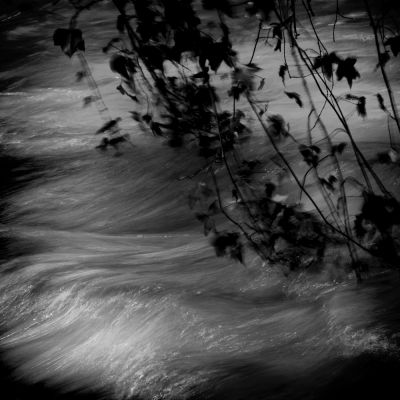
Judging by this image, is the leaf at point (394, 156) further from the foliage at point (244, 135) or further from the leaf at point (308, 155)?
the leaf at point (308, 155)

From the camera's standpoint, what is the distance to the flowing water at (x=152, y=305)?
155 cm

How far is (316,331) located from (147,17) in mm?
1347

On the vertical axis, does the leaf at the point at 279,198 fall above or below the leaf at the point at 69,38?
below

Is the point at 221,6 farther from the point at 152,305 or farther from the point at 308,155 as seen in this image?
the point at 152,305

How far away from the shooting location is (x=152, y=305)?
6.49 ft

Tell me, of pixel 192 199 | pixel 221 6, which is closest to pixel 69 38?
pixel 221 6

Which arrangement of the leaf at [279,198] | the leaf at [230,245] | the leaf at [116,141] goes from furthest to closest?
1. the leaf at [116,141]
2. the leaf at [279,198]
3. the leaf at [230,245]

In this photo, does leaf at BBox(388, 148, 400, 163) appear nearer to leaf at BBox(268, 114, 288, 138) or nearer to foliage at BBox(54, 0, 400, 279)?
foliage at BBox(54, 0, 400, 279)

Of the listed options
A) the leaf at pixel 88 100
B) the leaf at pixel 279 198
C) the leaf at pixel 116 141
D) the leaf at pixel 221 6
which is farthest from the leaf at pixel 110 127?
the leaf at pixel 221 6

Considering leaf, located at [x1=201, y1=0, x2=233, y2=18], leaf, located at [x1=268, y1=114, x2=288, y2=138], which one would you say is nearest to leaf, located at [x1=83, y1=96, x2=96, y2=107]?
leaf, located at [x1=268, y1=114, x2=288, y2=138]

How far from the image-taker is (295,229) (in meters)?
2.06

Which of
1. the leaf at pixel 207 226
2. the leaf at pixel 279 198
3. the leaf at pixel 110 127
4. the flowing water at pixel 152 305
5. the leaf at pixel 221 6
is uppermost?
the leaf at pixel 221 6

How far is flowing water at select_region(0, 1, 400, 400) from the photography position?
1.55m

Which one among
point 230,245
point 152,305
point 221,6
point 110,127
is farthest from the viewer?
point 110,127
